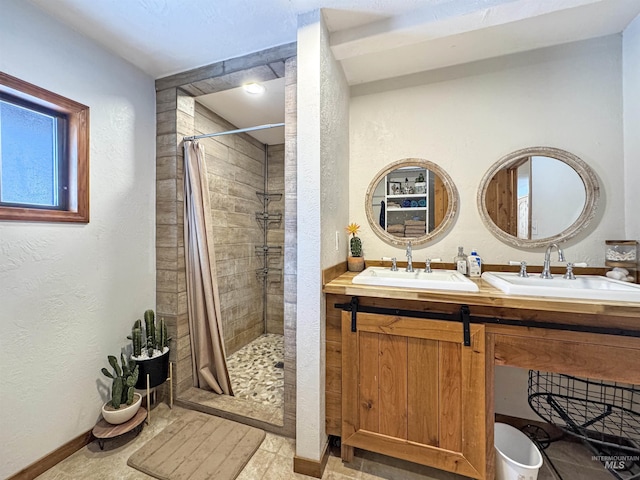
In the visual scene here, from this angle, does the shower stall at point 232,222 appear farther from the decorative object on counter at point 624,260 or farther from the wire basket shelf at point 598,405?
the decorative object on counter at point 624,260

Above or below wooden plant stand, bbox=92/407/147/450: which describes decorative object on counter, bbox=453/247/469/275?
above

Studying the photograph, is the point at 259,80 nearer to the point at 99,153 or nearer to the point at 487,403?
the point at 99,153

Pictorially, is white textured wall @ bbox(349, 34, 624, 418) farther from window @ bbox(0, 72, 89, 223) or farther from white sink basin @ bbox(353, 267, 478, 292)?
window @ bbox(0, 72, 89, 223)

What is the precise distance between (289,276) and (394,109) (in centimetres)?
144

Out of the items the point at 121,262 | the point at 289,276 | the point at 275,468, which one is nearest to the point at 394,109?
the point at 289,276

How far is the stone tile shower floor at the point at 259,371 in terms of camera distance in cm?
200

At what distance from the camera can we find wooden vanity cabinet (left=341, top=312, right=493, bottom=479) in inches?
47.8

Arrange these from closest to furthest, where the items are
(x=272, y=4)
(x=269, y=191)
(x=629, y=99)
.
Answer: (x=272, y=4)
(x=629, y=99)
(x=269, y=191)

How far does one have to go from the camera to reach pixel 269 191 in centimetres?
330

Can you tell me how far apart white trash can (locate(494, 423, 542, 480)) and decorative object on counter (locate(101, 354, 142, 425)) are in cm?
203


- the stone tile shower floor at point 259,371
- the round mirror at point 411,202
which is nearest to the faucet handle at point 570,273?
the round mirror at point 411,202

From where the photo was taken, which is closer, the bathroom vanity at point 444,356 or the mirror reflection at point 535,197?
the bathroom vanity at point 444,356

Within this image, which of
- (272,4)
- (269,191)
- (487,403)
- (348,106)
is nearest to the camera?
(487,403)

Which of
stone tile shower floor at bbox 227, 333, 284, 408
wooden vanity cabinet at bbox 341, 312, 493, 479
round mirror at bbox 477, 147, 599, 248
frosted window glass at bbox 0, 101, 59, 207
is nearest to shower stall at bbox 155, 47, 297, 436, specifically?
stone tile shower floor at bbox 227, 333, 284, 408
